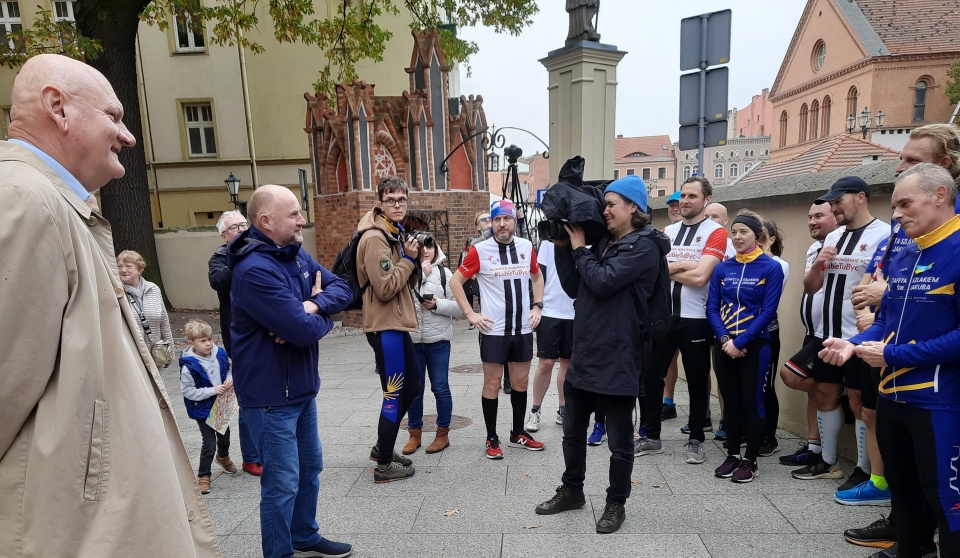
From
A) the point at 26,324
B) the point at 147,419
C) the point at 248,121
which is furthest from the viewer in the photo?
the point at 248,121

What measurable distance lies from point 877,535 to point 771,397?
143 centimetres

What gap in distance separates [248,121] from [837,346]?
816 inches

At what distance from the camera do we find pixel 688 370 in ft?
14.8

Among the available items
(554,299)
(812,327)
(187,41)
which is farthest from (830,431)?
(187,41)

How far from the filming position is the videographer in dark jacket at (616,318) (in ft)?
10.4

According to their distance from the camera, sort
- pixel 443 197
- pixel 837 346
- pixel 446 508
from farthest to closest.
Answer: pixel 443 197
pixel 446 508
pixel 837 346

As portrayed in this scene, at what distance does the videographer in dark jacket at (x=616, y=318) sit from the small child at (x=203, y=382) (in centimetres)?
256

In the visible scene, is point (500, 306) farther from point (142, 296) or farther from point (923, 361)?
point (142, 296)

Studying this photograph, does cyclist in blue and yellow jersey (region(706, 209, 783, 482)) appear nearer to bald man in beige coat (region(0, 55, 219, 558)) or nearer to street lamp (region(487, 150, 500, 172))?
bald man in beige coat (region(0, 55, 219, 558))

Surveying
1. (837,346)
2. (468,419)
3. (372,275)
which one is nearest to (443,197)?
(468,419)

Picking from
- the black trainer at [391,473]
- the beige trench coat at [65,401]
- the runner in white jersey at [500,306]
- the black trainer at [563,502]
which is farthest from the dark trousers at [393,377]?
the beige trench coat at [65,401]

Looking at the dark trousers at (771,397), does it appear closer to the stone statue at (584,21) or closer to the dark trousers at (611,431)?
the dark trousers at (611,431)

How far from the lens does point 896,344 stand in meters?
2.57

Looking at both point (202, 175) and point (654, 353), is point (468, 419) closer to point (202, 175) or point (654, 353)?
point (654, 353)
